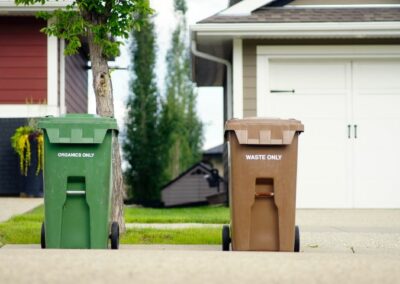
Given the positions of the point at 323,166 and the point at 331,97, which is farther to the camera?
the point at 331,97

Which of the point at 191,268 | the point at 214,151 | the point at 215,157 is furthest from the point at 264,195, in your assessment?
the point at 214,151

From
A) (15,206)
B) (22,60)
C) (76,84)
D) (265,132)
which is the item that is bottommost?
(15,206)

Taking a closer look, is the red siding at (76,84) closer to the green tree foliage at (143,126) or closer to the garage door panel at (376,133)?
the green tree foliage at (143,126)

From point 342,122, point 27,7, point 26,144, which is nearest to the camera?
point 342,122

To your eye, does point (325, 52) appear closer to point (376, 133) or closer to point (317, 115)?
Result: point (317, 115)

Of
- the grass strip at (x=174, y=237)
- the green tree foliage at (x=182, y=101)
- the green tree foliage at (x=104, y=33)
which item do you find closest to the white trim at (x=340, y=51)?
the green tree foliage at (x=104, y=33)

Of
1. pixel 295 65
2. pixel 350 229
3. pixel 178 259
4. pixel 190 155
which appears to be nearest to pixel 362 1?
pixel 295 65

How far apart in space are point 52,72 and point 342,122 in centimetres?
536

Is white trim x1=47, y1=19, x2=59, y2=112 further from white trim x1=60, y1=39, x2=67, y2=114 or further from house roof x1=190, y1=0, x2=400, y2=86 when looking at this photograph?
house roof x1=190, y1=0, x2=400, y2=86

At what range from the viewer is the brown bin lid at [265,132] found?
609 centimetres

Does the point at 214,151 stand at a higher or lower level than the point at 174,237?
lower

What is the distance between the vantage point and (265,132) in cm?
611

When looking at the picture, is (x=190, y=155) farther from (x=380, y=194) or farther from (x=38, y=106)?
(x=380, y=194)

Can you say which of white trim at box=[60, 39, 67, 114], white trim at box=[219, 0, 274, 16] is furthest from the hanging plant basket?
white trim at box=[219, 0, 274, 16]
